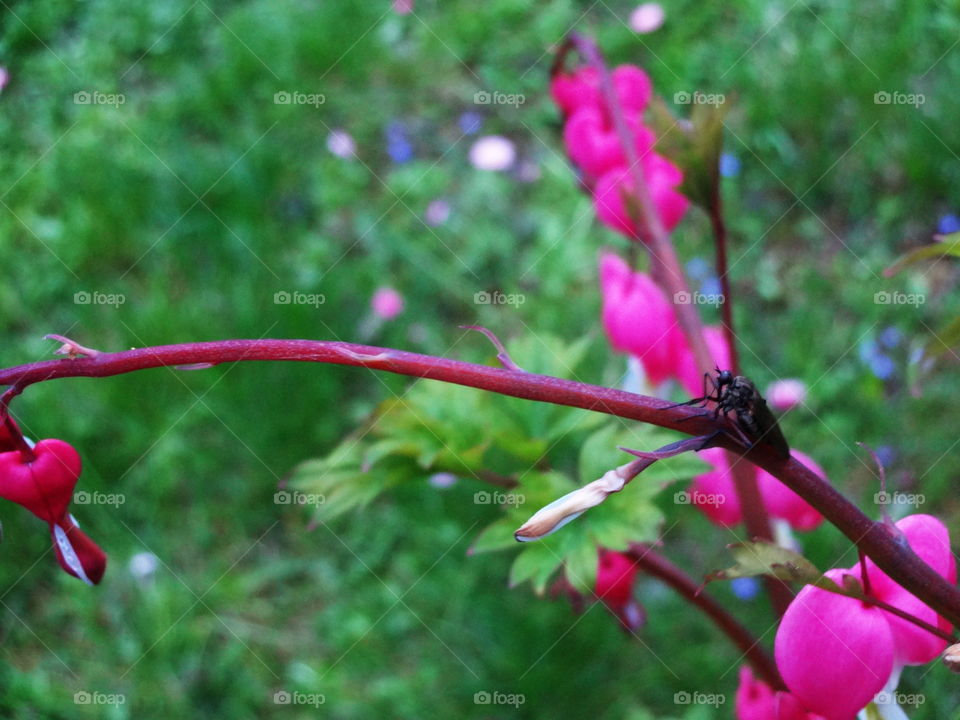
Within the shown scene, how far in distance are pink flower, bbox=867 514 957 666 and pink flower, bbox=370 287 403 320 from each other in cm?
147

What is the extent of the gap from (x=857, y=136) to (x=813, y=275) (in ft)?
1.24

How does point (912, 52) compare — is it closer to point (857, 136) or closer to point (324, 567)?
point (857, 136)

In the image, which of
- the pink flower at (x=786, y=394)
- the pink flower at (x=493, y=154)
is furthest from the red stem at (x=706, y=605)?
the pink flower at (x=493, y=154)

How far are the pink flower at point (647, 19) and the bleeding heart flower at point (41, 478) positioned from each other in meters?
2.08

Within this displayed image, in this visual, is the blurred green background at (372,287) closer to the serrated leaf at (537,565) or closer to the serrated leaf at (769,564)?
the serrated leaf at (537,565)

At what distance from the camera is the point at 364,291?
214 centimetres

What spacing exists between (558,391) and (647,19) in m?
2.08

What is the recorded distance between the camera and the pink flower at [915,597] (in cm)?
71

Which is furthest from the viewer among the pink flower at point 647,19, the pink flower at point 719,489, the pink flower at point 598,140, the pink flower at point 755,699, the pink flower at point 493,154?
the pink flower at point 647,19

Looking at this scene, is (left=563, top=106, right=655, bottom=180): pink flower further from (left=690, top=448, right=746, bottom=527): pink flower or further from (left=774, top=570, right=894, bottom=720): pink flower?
(left=774, top=570, right=894, bottom=720): pink flower

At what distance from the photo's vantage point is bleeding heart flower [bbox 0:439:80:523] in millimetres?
718

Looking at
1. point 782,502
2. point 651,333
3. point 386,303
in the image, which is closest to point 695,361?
point 651,333

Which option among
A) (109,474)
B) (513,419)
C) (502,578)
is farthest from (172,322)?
(513,419)

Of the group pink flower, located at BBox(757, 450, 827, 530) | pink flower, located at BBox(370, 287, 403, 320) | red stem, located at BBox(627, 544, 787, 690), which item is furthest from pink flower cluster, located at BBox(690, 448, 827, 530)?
pink flower, located at BBox(370, 287, 403, 320)
